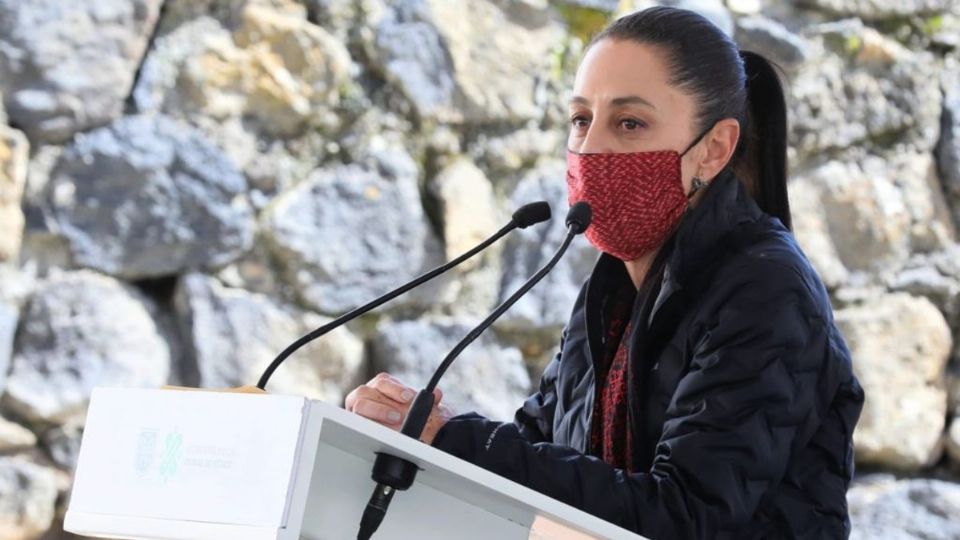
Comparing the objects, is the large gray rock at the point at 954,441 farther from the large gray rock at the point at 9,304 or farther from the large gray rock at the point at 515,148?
the large gray rock at the point at 9,304

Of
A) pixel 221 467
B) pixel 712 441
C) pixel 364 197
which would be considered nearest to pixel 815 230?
pixel 364 197

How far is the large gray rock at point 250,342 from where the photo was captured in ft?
8.26

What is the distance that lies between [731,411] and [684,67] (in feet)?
1.48

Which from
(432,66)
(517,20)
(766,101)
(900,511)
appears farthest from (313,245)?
(900,511)

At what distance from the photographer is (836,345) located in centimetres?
159

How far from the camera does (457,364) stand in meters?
2.71

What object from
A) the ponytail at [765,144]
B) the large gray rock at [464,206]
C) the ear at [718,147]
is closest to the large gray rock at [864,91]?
the large gray rock at [464,206]

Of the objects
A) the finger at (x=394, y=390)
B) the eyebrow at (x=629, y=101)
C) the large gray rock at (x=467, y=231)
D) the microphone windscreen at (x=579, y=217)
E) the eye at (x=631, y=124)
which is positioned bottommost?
the large gray rock at (x=467, y=231)

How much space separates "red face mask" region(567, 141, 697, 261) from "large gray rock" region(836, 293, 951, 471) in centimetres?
125

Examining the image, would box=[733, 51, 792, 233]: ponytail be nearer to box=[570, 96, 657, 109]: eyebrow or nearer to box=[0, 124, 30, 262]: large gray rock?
box=[570, 96, 657, 109]: eyebrow

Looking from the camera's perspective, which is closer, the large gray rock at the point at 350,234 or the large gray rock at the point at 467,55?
the large gray rock at the point at 350,234

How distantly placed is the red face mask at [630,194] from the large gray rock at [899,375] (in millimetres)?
1254

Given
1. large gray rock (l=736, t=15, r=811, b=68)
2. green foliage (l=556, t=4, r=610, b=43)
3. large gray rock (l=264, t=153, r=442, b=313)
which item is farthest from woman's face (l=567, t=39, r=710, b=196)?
large gray rock (l=736, t=15, r=811, b=68)

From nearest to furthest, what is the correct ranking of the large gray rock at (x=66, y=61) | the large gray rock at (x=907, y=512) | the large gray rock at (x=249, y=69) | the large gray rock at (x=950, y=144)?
the large gray rock at (x=66, y=61), the large gray rock at (x=249, y=69), the large gray rock at (x=907, y=512), the large gray rock at (x=950, y=144)
